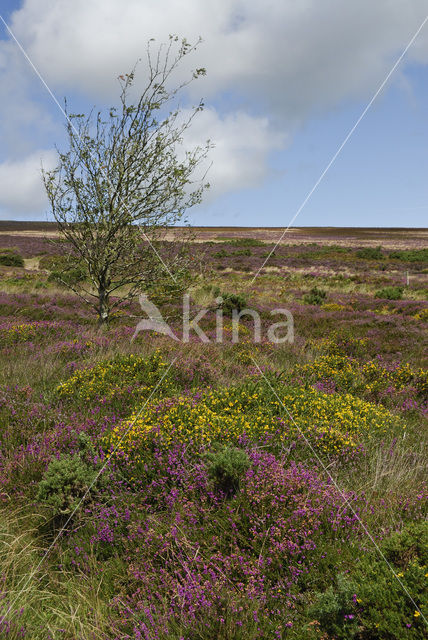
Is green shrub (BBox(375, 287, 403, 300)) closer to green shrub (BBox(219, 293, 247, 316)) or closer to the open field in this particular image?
green shrub (BBox(219, 293, 247, 316))

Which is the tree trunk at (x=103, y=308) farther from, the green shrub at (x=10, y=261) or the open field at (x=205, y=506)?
the green shrub at (x=10, y=261)

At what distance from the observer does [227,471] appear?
346 centimetres

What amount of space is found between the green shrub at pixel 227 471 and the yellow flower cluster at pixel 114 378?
97.3 inches

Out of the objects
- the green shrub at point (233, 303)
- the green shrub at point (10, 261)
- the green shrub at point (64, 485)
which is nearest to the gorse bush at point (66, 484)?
the green shrub at point (64, 485)

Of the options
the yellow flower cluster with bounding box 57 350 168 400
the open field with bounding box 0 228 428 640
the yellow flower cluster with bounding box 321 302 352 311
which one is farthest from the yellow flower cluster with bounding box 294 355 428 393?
the yellow flower cluster with bounding box 321 302 352 311

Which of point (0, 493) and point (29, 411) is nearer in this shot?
point (0, 493)

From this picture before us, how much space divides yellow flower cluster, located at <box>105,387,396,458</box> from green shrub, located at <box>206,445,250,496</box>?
57 cm

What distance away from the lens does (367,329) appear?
40.4ft

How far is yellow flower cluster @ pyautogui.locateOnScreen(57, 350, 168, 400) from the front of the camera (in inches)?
226

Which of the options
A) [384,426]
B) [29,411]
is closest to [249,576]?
[384,426]

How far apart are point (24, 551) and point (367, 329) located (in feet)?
36.8

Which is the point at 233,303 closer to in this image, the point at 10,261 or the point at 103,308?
the point at 103,308

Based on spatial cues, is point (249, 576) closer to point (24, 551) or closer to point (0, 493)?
point (24, 551)

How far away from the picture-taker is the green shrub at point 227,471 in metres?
3.48
